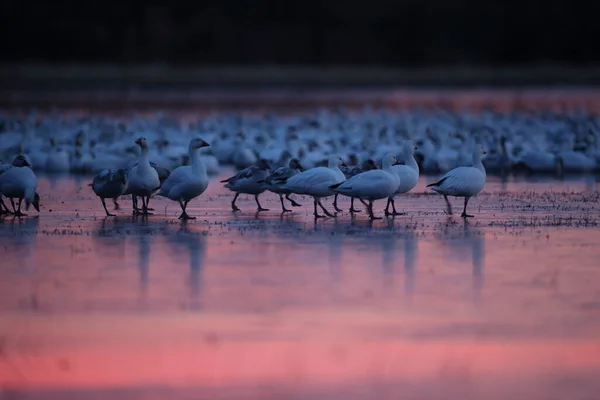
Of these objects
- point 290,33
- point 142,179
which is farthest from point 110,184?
point 290,33

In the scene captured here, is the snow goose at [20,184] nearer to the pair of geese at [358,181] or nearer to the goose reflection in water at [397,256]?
the pair of geese at [358,181]

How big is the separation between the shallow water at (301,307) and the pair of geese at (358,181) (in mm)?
361

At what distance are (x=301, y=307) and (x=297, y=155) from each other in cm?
1402

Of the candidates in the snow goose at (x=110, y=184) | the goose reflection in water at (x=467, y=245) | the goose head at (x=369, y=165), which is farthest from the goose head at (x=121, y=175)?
the goose reflection in water at (x=467, y=245)

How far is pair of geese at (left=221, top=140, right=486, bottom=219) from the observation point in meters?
14.6

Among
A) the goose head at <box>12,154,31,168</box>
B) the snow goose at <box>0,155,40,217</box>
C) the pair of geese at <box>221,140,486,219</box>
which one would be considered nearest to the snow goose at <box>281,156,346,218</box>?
the pair of geese at <box>221,140,486,219</box>

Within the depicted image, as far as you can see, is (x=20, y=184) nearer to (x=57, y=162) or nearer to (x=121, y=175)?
(x=121, y=175)

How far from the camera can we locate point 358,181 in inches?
573

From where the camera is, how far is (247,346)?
28.1 ft

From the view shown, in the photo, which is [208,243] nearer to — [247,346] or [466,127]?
[247,346]

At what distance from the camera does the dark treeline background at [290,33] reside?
81.4m

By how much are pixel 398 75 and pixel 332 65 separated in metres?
7.57

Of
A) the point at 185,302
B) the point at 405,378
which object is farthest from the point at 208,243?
the point at 405,378

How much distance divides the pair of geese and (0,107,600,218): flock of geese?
13 millimetres
